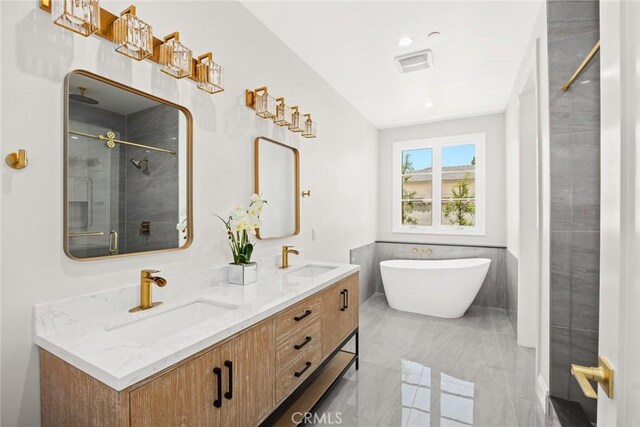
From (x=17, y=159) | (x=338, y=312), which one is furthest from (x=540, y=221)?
(x=17, y=159)

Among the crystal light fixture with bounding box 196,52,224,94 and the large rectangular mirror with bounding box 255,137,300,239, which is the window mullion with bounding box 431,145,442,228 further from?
the crystal light fixture with bounding box 196,52,224,94

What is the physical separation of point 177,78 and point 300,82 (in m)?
1.39

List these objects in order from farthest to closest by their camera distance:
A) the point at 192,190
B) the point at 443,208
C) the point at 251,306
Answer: the point at 443,208 → the point at 192,190 → the point at 251,306

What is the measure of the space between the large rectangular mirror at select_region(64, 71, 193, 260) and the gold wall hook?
133mm

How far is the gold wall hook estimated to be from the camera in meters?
1.03

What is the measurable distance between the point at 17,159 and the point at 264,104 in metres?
1.34

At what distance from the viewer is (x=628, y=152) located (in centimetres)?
54

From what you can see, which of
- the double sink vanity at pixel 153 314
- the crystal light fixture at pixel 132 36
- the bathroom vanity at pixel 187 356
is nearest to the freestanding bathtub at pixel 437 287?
the double sink vanity at pixel 153 314

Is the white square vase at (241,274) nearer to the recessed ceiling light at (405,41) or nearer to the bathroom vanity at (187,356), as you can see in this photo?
the bathroom vanity at (187,356)

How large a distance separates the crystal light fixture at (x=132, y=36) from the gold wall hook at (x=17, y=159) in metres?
0.57

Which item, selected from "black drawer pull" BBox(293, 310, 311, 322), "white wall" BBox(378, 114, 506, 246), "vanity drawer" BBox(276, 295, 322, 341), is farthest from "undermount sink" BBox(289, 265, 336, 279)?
"white wall" BBox(378, 114, 506, 246)

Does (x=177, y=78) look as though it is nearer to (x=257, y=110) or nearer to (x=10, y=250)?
(x=257, y=110)

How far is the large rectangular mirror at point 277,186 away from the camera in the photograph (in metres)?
2.22

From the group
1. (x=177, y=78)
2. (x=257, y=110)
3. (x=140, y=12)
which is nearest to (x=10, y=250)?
(x=177, y=78)
